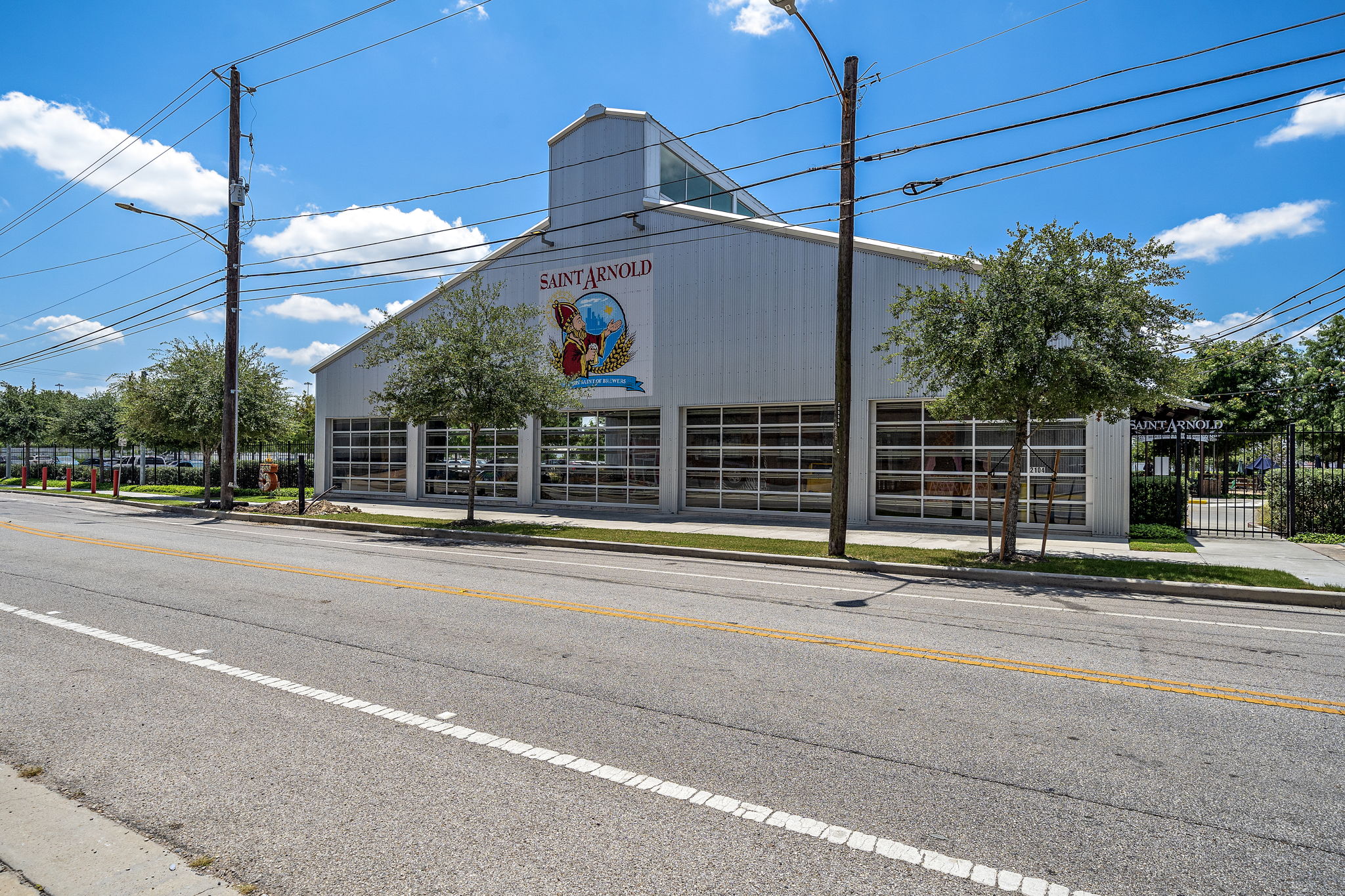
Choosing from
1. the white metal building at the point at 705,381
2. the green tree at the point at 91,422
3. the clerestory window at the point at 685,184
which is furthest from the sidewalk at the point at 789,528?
the green tree at the point at 91,422

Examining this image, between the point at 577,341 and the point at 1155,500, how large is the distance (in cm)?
1660

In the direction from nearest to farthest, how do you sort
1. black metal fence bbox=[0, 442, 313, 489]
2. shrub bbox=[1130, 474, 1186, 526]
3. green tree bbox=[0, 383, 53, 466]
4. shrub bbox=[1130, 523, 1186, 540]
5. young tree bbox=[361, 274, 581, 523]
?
shrub bbox=[1130, 523, 1186, 540] → shrub bbox=[1130, 474, 1186, 526] → young tree bbox=[361, 274, 581, 523] → black metal fence bbox=[0, 442, 313, 489] → green tree bbox=[0, 383, 53, 466]

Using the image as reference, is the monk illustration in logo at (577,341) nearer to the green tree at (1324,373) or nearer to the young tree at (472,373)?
the young tree at (472,373)

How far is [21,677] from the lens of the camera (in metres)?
5.93

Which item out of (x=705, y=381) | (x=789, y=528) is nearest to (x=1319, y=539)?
(x=789, y=528)

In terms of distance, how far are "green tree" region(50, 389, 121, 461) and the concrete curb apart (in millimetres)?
28904

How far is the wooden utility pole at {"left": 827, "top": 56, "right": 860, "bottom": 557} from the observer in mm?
13766

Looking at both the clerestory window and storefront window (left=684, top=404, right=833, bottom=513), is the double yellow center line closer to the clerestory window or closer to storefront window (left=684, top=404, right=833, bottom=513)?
storefront window (left=684, top=404, right=833, bottom=513)

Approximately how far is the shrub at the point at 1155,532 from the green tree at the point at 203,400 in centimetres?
2718

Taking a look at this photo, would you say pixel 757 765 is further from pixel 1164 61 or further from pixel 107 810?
pixel 1164 61

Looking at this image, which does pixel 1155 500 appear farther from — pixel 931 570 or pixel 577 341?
pixel 577 341

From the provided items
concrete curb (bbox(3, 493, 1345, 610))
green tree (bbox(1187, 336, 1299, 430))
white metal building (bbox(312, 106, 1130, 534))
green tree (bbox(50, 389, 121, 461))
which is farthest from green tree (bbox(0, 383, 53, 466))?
green tree (bbox(1187, 336, 1299, 430))

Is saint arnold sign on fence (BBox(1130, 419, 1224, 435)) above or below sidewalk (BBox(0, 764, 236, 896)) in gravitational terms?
above

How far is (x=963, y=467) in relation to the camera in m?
18.6
